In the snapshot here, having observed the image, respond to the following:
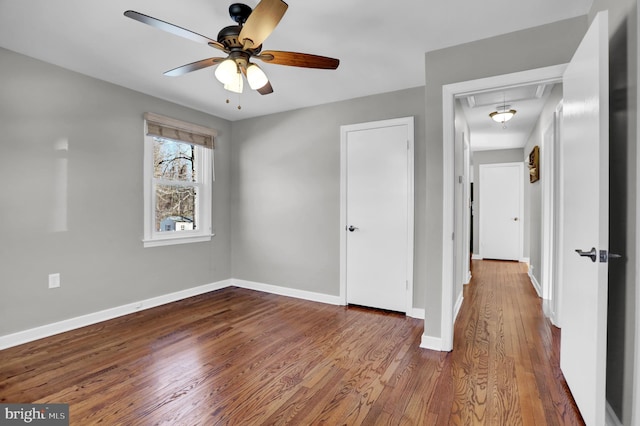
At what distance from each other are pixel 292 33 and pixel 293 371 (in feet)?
8.04

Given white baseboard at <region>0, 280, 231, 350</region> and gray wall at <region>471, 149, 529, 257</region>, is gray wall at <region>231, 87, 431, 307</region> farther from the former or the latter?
gray wall at <region>471, 149, 529, 257</region>

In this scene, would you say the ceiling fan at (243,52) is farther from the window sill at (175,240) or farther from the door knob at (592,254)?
the window sill at (175,240)

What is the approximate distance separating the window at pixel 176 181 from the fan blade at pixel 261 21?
2369 mm

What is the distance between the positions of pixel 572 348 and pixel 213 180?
4.18 m

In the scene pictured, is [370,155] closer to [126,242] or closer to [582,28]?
[582,28]

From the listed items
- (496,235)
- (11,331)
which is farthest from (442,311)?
(496,235)

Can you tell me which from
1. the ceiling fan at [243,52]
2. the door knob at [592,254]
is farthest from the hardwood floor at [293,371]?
the ceiling fan at [243,52]

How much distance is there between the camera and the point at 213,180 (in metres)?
4.61

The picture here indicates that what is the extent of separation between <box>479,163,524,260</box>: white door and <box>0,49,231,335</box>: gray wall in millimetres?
6532

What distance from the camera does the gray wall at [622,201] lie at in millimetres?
1542

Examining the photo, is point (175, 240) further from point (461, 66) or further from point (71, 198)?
point (461, 66)

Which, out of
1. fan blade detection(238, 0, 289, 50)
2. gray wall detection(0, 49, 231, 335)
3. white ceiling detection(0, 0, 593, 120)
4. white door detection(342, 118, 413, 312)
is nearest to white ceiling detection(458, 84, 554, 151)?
white ceiling detection(0, 0, 593, 120)

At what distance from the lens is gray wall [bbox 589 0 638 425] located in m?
1.54

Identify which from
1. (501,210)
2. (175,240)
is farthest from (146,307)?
(501,210)
